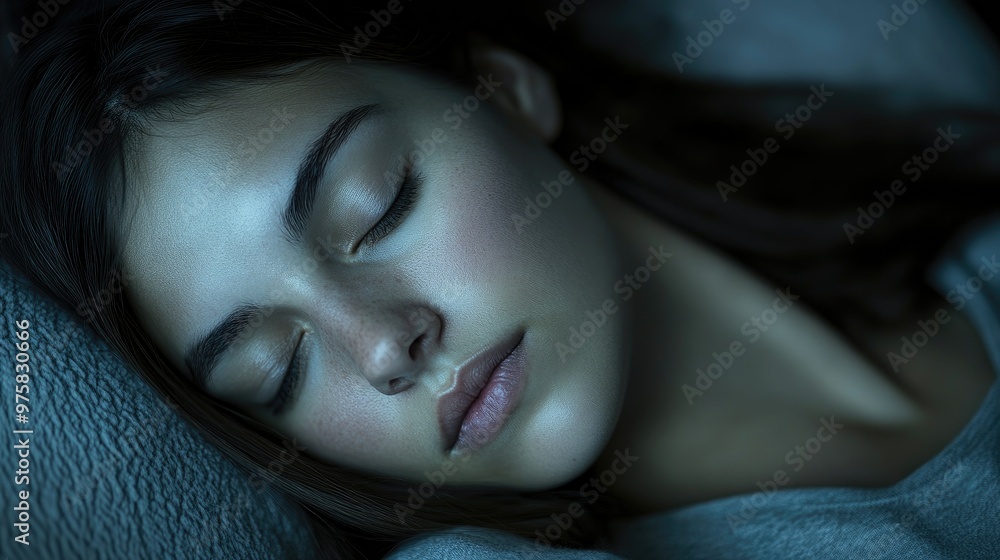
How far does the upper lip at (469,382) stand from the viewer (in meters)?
0.88

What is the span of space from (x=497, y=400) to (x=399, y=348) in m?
0.16

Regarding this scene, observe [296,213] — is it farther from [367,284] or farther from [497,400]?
[497,400]

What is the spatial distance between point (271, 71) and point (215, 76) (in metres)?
0.07

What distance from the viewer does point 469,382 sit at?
89 centimetres

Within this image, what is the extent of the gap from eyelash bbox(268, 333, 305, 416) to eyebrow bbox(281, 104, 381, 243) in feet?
0.50

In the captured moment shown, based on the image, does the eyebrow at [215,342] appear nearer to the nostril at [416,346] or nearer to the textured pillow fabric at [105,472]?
the textured pillow fabric at [105,472]

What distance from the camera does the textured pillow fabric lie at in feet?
2.20

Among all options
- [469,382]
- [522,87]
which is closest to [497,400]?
[469,382]

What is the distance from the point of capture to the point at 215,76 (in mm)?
938

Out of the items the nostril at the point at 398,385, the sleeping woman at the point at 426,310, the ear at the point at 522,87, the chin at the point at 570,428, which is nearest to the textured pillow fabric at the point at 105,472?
the sleeping woman at the point at 426,310

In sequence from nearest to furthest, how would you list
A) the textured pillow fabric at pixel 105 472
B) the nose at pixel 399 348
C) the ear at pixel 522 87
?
the textured pillow fabric at pixel 105 472 < the nose at pixel 399 348 < the ear at pixel 522 87

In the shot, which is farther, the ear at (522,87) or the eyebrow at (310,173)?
the ear at (522,87)

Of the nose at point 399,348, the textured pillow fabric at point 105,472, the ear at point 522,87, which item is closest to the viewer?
the textured pillow fabric at point 105,472

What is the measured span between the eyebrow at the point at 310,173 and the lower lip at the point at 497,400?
31 centimetres
